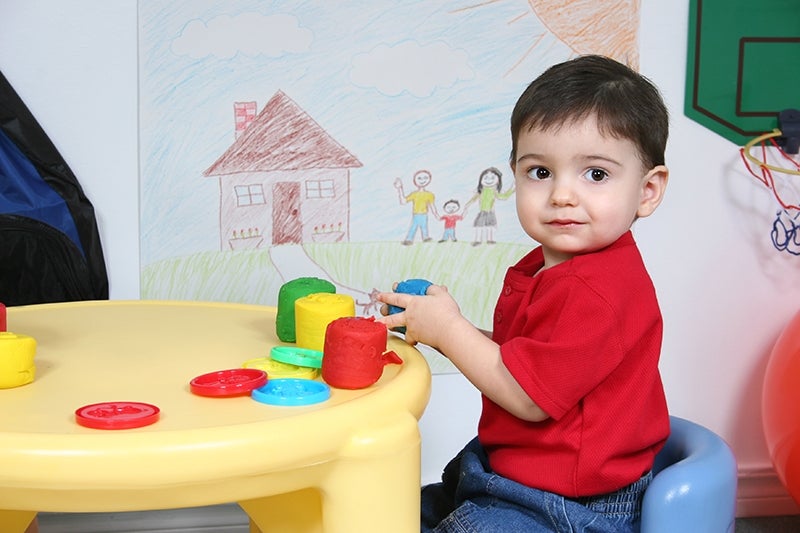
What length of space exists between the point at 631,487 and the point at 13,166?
81cm

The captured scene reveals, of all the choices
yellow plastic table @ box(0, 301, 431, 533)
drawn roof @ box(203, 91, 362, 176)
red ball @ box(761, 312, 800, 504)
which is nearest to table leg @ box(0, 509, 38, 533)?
yellow plastic table @ box(0, 301, 431, 533)

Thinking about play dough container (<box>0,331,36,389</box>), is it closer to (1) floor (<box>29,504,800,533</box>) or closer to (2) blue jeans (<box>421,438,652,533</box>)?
(2) blue jeans (<box>421,438,652,533</box>)

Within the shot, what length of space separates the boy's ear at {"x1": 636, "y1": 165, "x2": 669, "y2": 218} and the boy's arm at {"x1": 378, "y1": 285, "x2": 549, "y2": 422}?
0.19 meters

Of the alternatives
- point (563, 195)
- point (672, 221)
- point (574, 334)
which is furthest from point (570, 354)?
point (672, 221)

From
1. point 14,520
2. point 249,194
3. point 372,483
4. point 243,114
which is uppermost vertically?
point 243,114

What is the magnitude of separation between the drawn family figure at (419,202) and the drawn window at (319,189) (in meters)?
0.09

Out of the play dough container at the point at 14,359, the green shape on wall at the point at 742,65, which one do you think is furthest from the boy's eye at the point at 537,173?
the green shape on wall at the point at 742,65

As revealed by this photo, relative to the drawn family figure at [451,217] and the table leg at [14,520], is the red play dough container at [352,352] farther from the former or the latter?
the drawn family figure at [451,217]

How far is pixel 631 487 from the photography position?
0.82 meters

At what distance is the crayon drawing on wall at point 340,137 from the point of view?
1.25 m

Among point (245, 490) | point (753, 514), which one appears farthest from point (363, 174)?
point (753, 514)

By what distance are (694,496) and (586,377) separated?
0.42 ft

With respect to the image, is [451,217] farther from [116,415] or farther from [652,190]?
[116,415]

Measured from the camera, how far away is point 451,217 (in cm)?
136
